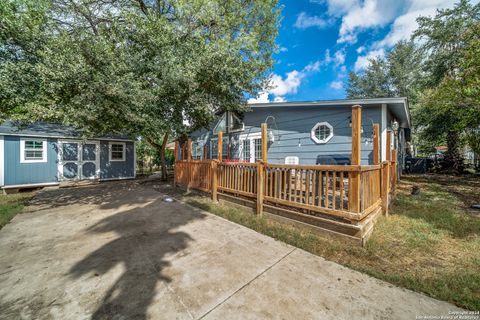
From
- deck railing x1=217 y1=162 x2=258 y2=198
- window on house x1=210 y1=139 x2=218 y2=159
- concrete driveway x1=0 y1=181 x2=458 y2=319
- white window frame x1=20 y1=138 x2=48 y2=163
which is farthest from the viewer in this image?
window on house x1=210 y1=139 x2=218 y2=159

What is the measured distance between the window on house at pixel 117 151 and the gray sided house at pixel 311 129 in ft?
21.6

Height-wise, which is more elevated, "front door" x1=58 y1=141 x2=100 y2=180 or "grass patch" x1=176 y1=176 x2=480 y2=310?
"front door" x1=58 y1=141 x2=100 y2=180

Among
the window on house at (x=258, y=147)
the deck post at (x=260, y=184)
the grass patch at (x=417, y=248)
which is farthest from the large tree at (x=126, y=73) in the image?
the grass patch at (x=417, y=248)

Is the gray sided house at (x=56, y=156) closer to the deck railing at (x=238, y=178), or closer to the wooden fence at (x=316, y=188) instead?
the deck railing at (x=238, y=178)

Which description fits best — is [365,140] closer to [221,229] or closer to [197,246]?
[221,229]

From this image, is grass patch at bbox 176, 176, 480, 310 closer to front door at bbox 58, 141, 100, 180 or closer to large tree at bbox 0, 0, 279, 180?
large tree at bbox 0, 0, 279, 180

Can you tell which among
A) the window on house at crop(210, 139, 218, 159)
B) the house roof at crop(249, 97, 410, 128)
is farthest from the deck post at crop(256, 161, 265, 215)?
the window on house at crop(210, 139, 218, 159)

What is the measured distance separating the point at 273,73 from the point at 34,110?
1064 centimetres

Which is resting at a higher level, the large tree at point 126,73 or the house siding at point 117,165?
the large tree at point 126,73

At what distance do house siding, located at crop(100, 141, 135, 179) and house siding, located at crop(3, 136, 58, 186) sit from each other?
193 centimetres

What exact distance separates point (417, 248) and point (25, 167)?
44.1 feet

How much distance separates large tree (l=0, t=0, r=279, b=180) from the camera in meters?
4.97

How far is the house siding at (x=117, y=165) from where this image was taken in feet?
35.8

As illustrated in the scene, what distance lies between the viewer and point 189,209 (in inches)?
210
